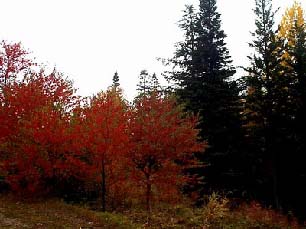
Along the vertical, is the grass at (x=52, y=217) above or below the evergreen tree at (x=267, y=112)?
below

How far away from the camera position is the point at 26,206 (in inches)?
834

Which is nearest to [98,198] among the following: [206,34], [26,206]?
[26,206]

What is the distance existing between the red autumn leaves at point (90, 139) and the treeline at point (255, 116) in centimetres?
340

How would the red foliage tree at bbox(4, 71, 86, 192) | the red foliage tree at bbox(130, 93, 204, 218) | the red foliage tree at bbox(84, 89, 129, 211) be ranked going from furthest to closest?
the red foliage tree at bbox(4, 71, 86, 192), the red foliage tree at bbox(84, 89, 129, 211), the red foliage tree at bbox(130, 93, 204, 218)

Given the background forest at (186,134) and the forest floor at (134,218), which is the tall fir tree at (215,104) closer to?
the background forest at (186,134)

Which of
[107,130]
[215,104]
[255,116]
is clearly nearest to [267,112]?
[255,116]

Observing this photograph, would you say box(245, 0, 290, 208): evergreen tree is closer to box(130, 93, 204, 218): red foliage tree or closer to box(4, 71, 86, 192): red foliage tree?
box(130, 93, 204, 218): red foliage tree

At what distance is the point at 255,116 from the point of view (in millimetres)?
25750

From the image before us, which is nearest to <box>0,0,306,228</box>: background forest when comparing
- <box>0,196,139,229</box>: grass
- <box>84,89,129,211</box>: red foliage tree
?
<box>84,89,129,211</box>: red foliage tree

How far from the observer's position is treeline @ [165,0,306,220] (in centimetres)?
2475

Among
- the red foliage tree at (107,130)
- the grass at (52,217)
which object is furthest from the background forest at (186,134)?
the grass at (52,217)

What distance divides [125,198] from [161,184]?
14.6 ft

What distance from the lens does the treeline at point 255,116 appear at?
24750 mm

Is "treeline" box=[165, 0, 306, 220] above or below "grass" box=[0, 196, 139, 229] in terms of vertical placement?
above
